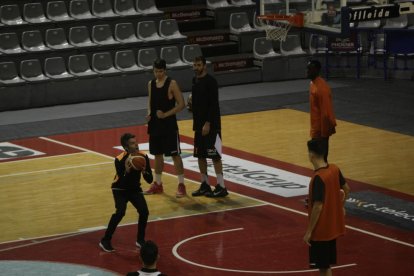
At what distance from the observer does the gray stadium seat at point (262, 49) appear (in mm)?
25141

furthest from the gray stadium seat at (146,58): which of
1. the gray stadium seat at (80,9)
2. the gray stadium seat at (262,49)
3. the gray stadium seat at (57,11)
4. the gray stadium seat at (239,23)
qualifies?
the gray stadium seat at (239,23)

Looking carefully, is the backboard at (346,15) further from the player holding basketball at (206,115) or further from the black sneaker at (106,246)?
the black sneaker at (106,246)

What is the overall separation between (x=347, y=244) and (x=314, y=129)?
6.65 ft

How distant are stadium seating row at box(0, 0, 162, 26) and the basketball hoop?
6.10m

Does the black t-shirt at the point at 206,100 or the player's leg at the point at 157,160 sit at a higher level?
the black t-shirt at the point at 206,100

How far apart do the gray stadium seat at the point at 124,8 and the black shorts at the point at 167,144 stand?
10.5 metres

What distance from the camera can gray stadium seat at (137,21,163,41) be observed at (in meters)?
24.4

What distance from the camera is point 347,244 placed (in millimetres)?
12586

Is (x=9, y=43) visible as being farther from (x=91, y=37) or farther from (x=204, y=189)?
(x=204, y=189)

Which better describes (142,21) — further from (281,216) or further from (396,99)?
(281,216)

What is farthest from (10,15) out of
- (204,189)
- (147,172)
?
(147,172)

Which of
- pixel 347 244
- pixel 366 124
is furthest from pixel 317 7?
pixel 347 244

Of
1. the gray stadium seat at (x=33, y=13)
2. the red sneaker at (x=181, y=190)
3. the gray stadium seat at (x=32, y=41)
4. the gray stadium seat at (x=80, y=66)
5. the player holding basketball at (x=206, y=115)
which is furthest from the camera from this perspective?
the gray stadium seat at (x=33, y=13)

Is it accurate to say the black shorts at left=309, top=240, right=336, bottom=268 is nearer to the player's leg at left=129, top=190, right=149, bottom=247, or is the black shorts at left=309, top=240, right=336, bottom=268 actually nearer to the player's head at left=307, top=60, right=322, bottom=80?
the player's leg at left=129, top=190, right=149, bottom=247
